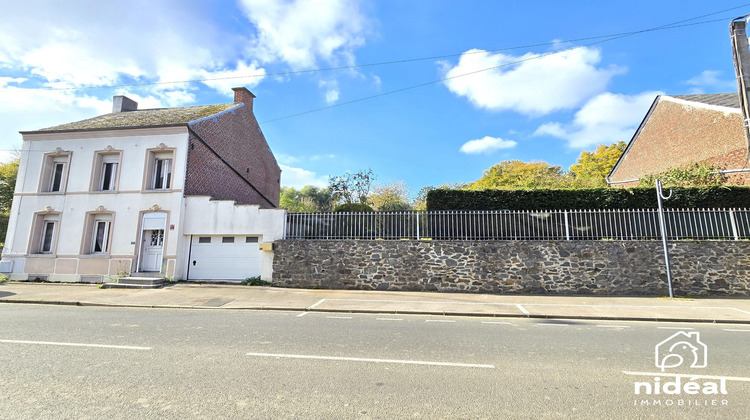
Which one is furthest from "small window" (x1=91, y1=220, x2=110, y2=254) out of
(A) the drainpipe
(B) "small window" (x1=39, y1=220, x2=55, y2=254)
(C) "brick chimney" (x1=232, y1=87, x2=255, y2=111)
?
(A) the drainpipe

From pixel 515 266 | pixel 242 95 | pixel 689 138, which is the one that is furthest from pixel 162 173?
pixel 689 138

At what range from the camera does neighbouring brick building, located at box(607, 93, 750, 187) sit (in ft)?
53.7

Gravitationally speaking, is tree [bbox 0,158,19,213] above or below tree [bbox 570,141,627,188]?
below

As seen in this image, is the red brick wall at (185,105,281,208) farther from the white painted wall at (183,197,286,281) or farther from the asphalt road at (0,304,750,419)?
the asphalt road at (0,304,750,419)

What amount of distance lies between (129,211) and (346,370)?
47.1 ft

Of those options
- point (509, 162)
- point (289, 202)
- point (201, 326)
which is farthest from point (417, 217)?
point (289, 202)

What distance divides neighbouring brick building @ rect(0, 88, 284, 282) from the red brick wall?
0.42 ft

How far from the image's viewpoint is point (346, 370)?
4.13 meters

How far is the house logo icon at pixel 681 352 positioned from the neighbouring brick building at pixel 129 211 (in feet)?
39.1

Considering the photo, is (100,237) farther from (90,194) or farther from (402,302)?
(402,302)

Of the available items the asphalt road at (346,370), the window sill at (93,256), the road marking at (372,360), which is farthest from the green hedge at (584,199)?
the window sill at (93,256)

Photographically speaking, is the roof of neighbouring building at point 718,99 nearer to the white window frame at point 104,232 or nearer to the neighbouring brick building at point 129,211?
the neighbouring brick building at point 129,211

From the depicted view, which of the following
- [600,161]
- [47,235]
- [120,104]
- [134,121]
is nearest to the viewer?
[47,235]

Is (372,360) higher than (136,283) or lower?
lower
